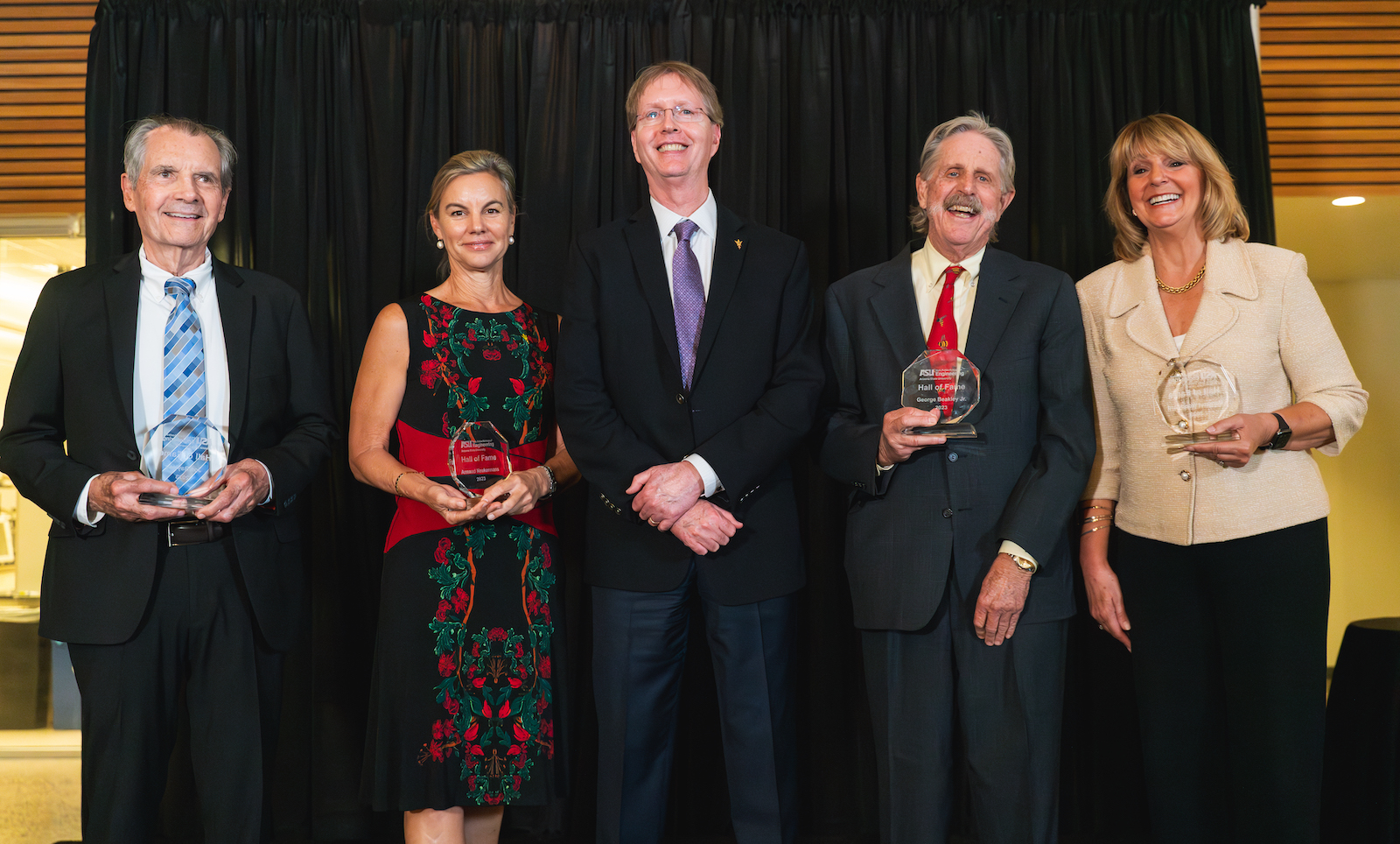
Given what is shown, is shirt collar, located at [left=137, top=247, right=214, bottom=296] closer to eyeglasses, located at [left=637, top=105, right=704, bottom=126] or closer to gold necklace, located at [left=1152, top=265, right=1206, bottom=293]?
eyeglasses, located at [left=637, top=105, right=704, bottom=126]

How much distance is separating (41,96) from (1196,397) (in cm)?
389

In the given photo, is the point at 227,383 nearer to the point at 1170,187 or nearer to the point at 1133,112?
the point at 1170,187

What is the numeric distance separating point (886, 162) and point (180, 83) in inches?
94.4

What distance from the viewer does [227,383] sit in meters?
2.23

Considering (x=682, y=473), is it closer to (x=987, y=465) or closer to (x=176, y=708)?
(x=987, y=465)

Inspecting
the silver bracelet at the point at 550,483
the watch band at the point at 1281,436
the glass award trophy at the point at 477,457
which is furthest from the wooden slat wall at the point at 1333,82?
the glass award trophy at the point at 477,457

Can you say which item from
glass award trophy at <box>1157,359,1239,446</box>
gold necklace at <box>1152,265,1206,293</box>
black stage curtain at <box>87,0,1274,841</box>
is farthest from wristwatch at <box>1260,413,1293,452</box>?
black stage curtain at <box>87,0,1274,841</box>

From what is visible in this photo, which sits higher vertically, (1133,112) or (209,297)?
(1133,112)

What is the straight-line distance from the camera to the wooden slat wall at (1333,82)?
11.3 feet

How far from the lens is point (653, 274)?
221 centimetres

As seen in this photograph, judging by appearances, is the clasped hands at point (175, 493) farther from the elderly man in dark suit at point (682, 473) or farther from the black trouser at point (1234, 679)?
the black trouser at point (1234, 679)

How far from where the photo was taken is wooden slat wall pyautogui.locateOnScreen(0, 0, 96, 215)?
339 centimetres

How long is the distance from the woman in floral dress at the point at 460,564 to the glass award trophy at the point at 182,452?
1.21 ft

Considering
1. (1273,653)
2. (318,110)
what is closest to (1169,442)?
(1273,653)
